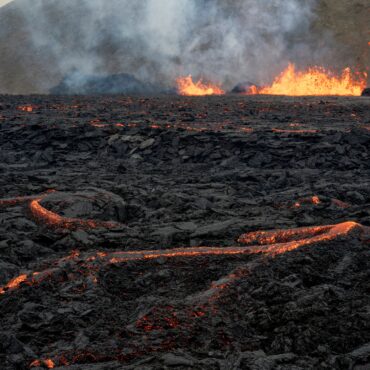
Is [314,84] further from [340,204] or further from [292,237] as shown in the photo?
[292,237]

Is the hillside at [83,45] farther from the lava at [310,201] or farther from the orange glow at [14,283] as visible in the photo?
the orange glow at [14,283]

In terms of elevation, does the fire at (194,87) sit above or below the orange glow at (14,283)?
above

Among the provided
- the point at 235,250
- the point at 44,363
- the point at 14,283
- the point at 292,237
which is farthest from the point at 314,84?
the point at 44,363

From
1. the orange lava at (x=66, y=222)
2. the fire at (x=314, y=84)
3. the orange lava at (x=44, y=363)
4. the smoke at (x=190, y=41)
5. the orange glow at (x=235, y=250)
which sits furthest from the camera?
the smoke at (x=190, y=41)

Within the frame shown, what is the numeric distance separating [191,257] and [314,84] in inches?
1062

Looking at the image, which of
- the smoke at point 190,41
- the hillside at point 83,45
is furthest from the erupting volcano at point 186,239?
the hillside at point 83,45

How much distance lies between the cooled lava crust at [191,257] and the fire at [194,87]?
22294 mm

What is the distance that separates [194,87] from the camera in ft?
112

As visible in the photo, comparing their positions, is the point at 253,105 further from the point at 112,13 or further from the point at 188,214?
the point at 112,13

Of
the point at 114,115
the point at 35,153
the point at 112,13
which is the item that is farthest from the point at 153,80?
the point at 35,153

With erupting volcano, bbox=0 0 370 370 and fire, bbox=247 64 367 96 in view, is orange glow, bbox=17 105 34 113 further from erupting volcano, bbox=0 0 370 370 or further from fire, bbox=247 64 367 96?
fire, bbox=247 64 367 96

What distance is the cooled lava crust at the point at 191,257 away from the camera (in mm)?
3117

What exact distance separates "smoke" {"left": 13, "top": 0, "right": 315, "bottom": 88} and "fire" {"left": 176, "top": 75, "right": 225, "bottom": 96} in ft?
2.78

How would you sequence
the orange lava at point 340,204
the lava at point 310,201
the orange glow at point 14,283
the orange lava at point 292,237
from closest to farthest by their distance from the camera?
the orange glow at point 14,283
the orange lava at point 292,237
the orange lava at point 340,204
the lava at point 310,201
